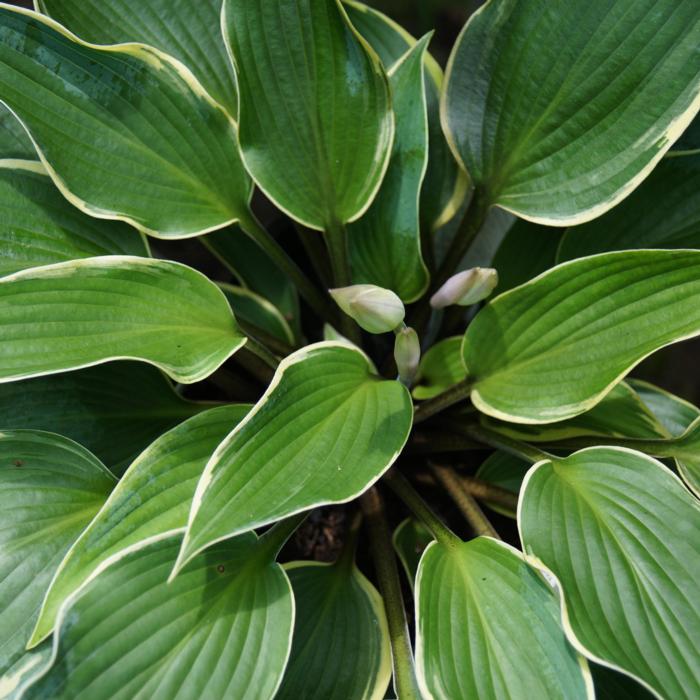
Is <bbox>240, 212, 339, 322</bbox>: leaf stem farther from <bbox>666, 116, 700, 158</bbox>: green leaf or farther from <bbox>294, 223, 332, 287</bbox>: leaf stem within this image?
<bbox>666, 116, 700, 158</bbox>: green leaf

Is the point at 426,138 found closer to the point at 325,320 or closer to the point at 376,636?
the point at 325,320

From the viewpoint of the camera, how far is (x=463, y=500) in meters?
0.83

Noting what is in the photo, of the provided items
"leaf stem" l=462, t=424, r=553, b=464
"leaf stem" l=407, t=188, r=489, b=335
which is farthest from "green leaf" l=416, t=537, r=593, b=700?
"leaf stem" l=407, t=188, r=489, b=335

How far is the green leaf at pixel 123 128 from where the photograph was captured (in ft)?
2.18

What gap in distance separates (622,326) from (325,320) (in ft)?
1.46

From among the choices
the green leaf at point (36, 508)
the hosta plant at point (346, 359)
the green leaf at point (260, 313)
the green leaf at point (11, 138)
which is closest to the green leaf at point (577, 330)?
the hosta plant at point (346, 359)

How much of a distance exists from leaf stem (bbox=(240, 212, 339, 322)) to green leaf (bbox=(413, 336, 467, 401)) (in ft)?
0.50

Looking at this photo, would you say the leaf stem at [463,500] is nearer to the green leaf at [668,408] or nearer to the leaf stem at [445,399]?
the leaf stem at [445,399]

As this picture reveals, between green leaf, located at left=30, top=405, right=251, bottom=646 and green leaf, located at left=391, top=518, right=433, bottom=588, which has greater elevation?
green leaf, located at left=30, top=405, right=251, bottom=646

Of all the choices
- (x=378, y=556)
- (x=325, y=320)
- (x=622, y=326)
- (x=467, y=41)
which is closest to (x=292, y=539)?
(x=378, y=556)

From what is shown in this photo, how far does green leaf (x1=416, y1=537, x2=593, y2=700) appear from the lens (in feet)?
1.97

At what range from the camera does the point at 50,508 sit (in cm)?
70

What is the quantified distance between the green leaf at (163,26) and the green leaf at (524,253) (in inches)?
16.1

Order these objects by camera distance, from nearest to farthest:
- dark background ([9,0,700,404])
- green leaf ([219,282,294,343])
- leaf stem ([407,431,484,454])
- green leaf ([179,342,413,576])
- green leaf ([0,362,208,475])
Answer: green leaf ([179,342,413,576]) → green leaf ([0,362,208,475]) → leaf stem ([407,431,484,454]) → green leaf ([219,282,294,343]) → dark background ([9,0,700,404])
